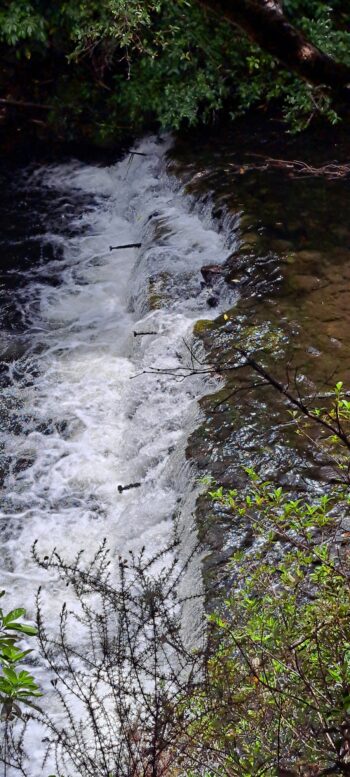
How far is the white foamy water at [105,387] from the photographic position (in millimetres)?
5602

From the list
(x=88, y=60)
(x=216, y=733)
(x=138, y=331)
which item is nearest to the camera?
(x=216, y=733)

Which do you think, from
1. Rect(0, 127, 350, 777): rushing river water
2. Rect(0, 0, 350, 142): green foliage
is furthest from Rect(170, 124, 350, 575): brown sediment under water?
Rect(0, 0, 350, 142): green foliage

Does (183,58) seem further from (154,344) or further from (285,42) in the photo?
(285,42)

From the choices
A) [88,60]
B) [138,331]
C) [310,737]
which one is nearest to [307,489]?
[310,737]

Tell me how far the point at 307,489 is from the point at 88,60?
Answer: 28.2ft

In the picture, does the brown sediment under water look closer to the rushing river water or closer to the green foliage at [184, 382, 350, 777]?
the rushing river water

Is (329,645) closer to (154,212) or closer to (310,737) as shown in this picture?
(310,737)

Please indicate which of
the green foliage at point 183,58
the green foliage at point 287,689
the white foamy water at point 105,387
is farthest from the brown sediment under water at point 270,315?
the green foliage at point 287,689

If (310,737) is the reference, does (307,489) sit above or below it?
above

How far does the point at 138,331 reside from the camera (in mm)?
7246

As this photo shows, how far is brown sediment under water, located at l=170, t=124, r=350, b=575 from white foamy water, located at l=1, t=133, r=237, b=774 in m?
0.32

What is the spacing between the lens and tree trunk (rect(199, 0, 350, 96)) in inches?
92.7

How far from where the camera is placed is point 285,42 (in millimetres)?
2395

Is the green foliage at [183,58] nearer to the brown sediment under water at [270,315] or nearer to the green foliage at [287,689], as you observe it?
the brown sediment under water at [270,315]
